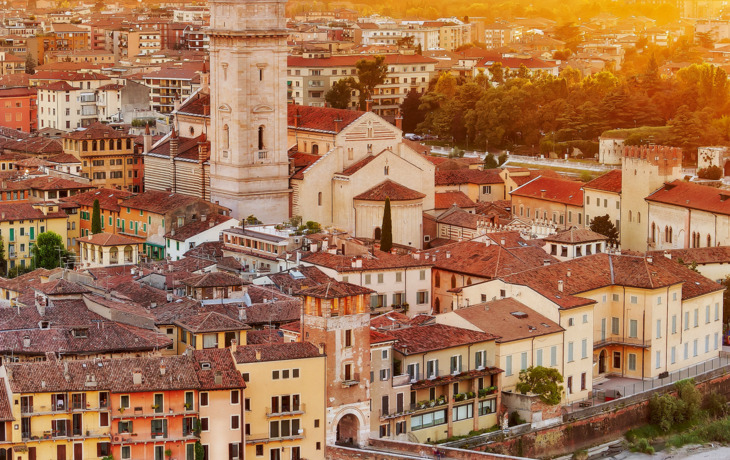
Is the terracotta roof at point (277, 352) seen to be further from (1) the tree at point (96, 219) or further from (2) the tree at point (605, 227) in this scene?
(2) the tree at point (605, 227)

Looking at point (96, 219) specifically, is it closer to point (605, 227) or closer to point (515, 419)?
point (605, 227)

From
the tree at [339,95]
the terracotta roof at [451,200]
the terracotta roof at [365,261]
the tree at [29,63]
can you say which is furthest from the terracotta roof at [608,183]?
the tree at [29,63]

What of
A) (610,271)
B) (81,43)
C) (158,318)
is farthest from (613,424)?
(81,43)

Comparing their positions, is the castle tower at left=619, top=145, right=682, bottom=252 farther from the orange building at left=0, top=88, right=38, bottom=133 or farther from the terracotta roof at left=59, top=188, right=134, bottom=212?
the orange building at left=0, top=88, right=38, bottom=133

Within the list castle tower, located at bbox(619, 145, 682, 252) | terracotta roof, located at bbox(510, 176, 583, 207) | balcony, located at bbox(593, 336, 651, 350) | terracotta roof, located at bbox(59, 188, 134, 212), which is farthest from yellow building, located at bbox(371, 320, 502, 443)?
terracotta roof, located at bbox(510, 176, 583, 207)

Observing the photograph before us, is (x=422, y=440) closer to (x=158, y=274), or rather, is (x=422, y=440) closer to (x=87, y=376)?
(x=87, y=376)

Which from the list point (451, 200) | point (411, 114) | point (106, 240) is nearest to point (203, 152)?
point (106, 240)
